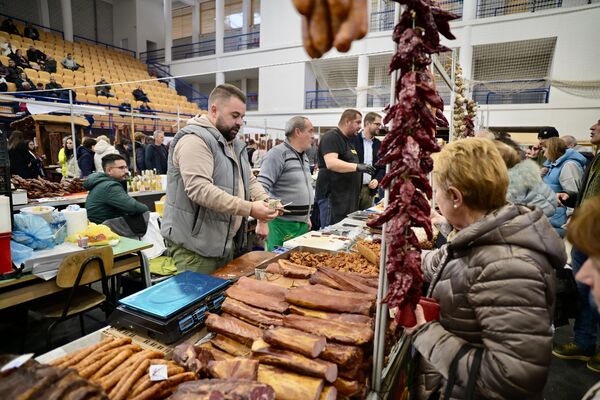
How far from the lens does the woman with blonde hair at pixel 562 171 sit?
15.2 feet

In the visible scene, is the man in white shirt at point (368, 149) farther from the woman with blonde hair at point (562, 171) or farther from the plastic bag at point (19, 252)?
the plastic bag at point (19, 252)

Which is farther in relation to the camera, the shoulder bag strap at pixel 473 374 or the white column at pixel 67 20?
the white column at pixel 67 20

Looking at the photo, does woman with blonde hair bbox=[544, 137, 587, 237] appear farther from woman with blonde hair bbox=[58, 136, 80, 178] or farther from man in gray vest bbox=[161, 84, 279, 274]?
woman with blonde hair bbox=[58, 136, 80, 178]

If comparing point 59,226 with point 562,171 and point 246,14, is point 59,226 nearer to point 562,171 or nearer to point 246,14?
point 562,171

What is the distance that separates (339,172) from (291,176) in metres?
0.91

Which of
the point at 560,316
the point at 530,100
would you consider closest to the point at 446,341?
the point at 560,316

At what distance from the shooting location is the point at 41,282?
3.00 meters

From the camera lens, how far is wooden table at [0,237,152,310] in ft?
9.11

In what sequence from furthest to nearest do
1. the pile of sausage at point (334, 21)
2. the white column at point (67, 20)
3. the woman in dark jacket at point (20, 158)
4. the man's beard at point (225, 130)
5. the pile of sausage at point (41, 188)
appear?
the white column at point (67, 20) → the woman in dark jacket at point (20, 158) → the pile of sausage at point (41, 188) → the man's beard at point (225, 130) → the pile of sausage at point (334, 21)

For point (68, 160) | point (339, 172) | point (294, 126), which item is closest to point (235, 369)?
point (294, 126)

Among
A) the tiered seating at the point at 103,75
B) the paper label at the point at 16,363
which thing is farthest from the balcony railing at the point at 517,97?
the paper label at the point at 16,363

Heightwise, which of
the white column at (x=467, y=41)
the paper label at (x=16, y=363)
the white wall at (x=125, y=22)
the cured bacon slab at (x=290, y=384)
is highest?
the white wall at (x=125, y=22)

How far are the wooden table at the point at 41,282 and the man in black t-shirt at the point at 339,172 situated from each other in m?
2.31

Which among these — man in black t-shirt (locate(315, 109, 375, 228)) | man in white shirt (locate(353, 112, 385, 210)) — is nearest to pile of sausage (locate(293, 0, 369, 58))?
man in black t-shirt (locate(315, 109, 375, 228))
